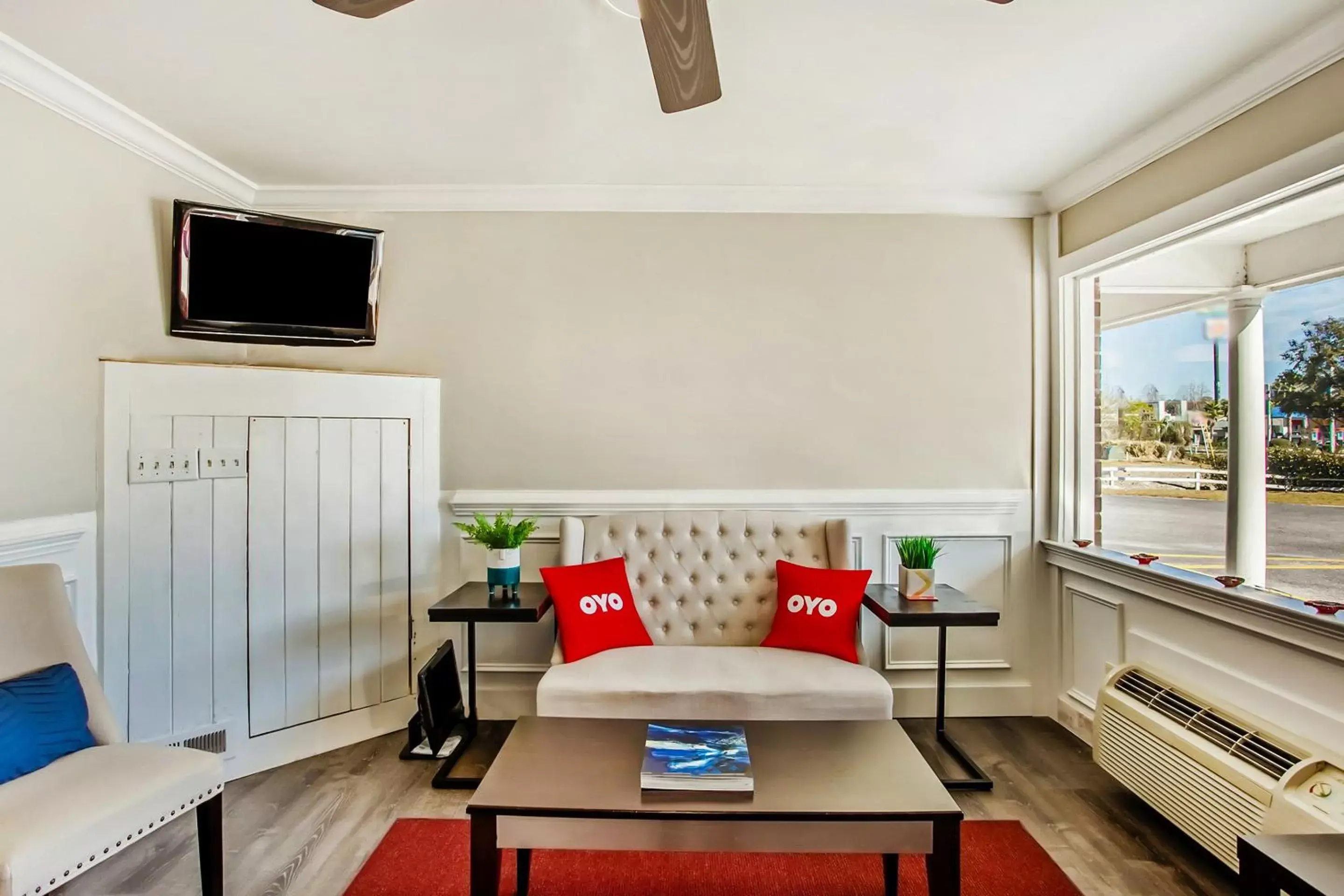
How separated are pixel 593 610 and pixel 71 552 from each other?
184 centimetres

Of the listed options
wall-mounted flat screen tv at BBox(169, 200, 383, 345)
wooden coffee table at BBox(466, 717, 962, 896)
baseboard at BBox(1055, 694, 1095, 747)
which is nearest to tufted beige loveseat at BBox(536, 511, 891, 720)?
wooden coffee table at BBox(466, 717, 962, 896)

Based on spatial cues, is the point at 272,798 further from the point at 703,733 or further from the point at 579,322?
the point at 579,322

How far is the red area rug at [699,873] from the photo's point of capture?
6.65ft

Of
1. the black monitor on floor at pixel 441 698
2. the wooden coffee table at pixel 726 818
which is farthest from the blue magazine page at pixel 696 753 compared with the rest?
the black monitor on floor at pixel 441 698

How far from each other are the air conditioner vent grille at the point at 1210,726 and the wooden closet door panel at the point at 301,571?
10.6 ft

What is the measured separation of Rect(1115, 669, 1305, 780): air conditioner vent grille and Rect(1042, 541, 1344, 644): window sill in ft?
1.05

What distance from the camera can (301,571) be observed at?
2.93 m

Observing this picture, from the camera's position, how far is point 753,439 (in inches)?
132

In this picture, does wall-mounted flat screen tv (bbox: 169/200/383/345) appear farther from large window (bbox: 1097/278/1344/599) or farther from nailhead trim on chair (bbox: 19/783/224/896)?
large window (bbox: 1097/278/1344/599)

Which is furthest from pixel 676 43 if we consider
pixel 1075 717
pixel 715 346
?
pixel 1075 717

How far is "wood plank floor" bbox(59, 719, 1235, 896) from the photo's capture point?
6.74ft

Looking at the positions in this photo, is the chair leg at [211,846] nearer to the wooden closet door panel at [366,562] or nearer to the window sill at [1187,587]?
the wooden closet door panel at [366,562]

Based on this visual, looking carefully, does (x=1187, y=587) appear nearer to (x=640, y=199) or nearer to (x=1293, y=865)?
(x=1293, y=865)

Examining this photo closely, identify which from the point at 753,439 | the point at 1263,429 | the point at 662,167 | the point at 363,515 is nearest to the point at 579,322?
the point at 662,167
